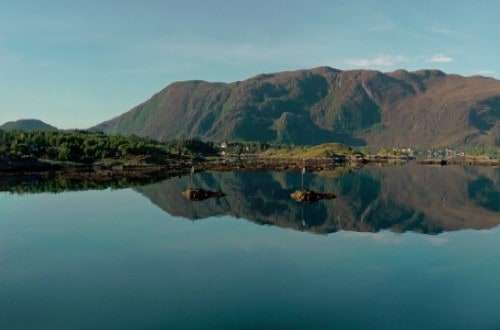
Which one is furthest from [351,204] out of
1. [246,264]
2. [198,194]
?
[246,264]

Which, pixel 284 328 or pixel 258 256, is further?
pixel 258 256

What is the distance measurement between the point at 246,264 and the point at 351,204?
210ft

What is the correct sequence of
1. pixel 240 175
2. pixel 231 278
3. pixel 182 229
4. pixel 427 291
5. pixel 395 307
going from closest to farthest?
pixel 395 307
pixel 427 291
pixel 231 278
pixel 182 229
pixel 240 175

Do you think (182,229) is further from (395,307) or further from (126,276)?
(395,307)

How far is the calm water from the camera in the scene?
141 feet

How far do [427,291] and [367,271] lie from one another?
9.40m

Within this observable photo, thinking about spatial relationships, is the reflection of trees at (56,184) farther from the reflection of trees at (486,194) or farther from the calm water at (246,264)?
the reflection of trees at (486,194)

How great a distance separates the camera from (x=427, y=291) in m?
50.4

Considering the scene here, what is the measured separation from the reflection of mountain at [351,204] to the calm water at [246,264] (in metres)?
0.74

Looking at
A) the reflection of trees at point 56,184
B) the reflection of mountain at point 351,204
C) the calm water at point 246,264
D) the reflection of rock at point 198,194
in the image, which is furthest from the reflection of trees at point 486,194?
the reflection of trees at point 56,184

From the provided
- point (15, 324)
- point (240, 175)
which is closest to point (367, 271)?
point (15, 324)

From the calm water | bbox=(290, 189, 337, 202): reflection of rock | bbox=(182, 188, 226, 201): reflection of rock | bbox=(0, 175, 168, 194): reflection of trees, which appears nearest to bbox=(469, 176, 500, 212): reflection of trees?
the calm water

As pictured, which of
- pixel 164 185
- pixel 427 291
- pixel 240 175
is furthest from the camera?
pixel 240 175

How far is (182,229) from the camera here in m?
87.9
